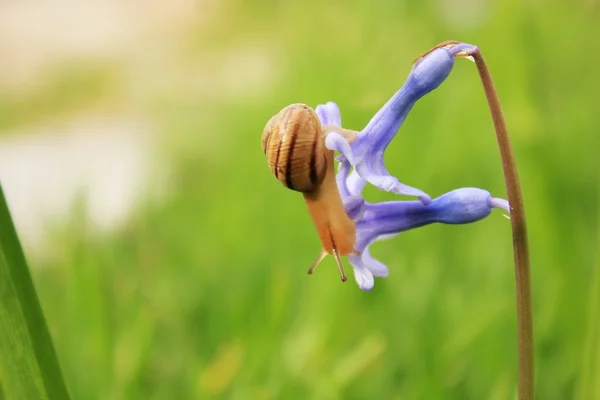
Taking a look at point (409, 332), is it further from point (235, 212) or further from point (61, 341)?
point (235, 212)

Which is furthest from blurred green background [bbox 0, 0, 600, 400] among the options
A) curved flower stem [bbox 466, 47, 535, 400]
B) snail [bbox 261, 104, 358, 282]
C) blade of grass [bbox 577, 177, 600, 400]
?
snail [bbox 261, 104, 358, 282]

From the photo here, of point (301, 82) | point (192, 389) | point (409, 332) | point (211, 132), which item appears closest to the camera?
point (192, 389)

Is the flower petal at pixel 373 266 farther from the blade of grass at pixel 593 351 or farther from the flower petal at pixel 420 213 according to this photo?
the blade of grass at pixel 593 351

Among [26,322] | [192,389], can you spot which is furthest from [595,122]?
[26,322]

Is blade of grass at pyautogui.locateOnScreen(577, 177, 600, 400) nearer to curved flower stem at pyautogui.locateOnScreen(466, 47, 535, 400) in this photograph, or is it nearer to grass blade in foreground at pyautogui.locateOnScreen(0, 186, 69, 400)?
curved flower stem at pyautogui.locateOnScreen(466, 47, 535, 400)

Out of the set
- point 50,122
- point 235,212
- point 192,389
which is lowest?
point 50,122

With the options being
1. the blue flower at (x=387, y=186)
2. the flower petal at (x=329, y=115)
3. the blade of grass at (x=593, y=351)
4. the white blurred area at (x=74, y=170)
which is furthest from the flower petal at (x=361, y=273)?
the white blurred area at (x=74, y=170)
